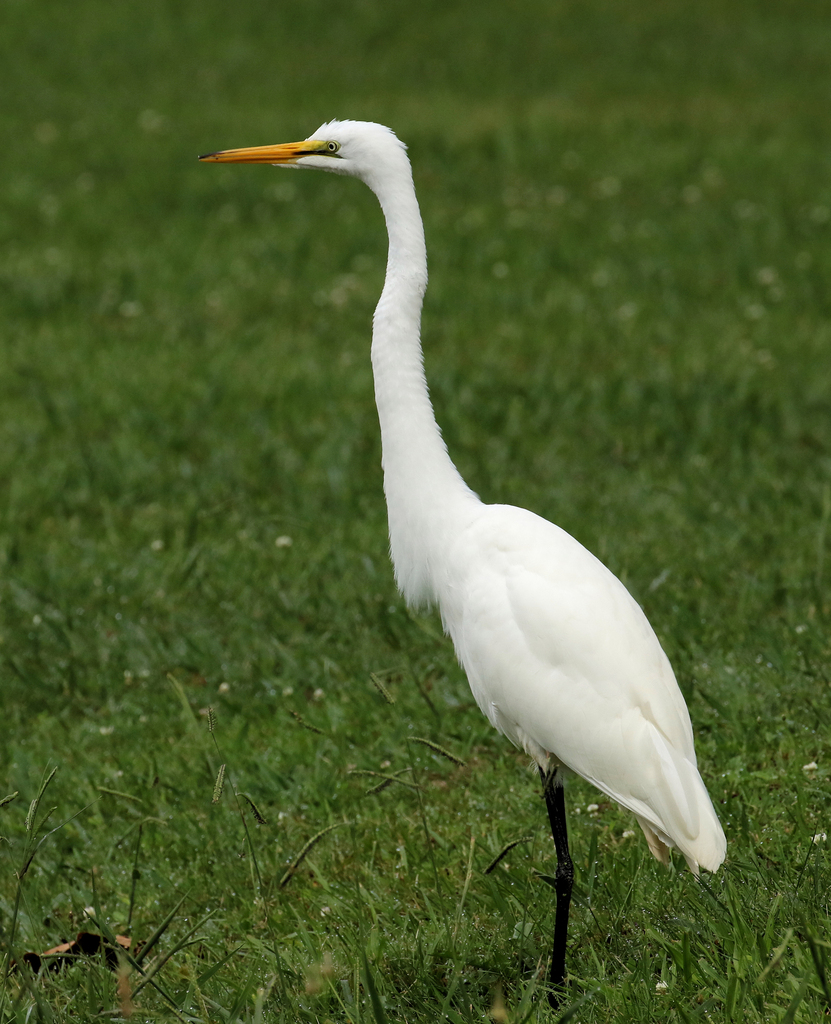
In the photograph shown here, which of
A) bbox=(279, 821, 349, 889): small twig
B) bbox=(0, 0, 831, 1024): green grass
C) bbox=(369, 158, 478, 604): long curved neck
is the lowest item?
bbox=(0, 0, 831, 1024): green grass

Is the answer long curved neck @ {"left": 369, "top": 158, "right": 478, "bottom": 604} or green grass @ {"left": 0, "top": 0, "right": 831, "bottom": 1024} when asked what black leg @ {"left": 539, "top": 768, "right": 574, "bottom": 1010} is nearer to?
green grass @ {"left": 0, "top": 0, "right": 831, "bottom": 1024}

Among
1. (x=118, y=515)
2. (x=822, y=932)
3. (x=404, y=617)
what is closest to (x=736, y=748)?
(x=822, y=932)

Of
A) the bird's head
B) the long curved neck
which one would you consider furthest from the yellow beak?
the long curved neck

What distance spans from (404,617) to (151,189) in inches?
251

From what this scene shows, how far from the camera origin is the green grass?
2.98 m

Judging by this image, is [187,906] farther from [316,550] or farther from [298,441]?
[298,441]

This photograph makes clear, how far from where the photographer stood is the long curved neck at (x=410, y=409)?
10.8 ft

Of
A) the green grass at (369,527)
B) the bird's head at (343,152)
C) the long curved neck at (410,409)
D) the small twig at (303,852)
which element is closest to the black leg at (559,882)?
the green grass at (369,527)

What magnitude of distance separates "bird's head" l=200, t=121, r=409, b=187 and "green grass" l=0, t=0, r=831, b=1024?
1.55 m

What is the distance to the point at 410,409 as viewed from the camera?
3322 mm

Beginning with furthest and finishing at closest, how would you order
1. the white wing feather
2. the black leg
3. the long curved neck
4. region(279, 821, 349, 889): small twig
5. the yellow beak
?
the yellow beak → the long curved neck → the white wing feather → the black leg → region(279, 821, 349, 889): small twig

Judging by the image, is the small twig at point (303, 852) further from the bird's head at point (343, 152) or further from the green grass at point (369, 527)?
the bird's head at point (343, 152)

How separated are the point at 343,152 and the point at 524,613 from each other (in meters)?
1.41

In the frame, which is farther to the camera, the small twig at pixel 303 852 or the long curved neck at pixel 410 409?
the long curved neck at pixel 410 409
